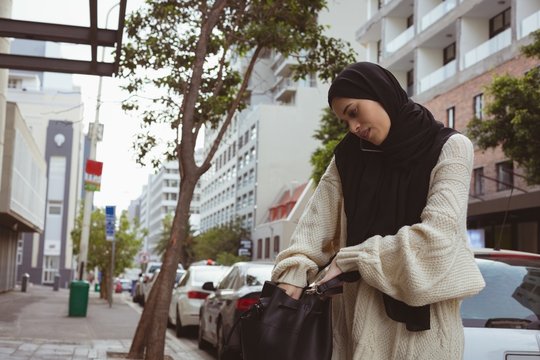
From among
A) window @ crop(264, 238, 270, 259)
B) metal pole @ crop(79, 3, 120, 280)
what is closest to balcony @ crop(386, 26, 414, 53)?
metal pole @ crop(79, 3, 120, 280)

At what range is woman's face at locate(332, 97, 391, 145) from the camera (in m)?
2.46

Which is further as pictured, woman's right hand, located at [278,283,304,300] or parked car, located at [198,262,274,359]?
parked car, located at [198,262,274,359]

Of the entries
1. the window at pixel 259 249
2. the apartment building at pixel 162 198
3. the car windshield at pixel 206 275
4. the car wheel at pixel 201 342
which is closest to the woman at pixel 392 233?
the car wheel at pixel 201 342

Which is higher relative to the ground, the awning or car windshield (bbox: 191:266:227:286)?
the awning

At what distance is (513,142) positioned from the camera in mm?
18969

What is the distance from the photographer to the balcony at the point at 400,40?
40.1 m

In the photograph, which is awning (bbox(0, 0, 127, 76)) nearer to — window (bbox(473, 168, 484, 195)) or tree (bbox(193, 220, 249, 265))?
window (bbox(473, 168, 484, 195))

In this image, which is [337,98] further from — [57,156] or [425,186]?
[57,156]

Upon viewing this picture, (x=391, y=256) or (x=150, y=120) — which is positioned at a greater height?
(x=150, y=120)

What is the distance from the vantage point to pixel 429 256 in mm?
2297

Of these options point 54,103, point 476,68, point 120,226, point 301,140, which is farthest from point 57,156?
point 476,68

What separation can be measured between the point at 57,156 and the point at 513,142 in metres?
69.6

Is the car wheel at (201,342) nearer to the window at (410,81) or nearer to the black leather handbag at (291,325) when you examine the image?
the black leather handbag at (291,325)

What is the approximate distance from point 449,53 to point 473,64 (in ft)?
17.5
